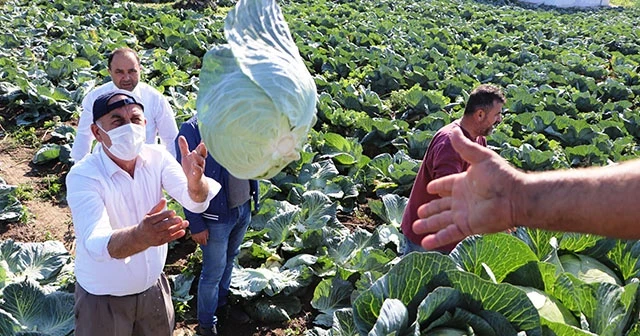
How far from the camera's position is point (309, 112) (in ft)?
6.44

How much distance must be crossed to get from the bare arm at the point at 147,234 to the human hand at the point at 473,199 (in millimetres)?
1042

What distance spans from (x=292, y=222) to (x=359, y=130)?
3.03 m

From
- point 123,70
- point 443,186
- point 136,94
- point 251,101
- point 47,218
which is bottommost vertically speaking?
point 47,218

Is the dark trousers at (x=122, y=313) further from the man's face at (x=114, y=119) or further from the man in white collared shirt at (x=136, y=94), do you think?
the man in white collared shirt at (x=136, y=94)

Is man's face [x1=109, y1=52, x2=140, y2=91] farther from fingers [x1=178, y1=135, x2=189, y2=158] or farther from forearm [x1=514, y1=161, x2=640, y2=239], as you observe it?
forearm [x1=514, y1=161, x2=640, y2=239]

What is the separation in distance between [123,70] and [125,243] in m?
2.24

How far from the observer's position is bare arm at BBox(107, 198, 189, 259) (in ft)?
7.79

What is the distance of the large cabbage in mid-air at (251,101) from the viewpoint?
185 cm

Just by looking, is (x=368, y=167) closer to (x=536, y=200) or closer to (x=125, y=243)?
(x=125, y=243)

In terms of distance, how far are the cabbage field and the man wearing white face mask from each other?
3.24ft

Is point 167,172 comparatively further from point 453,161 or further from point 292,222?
point 292,222

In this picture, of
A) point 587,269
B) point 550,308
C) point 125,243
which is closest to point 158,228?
point 125,243

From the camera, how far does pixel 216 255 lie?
12.3 feet

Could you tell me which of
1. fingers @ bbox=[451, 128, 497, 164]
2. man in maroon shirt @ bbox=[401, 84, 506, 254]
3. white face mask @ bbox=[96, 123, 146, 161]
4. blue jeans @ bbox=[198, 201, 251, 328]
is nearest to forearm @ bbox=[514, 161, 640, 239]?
fingers @ bbox=[451, 128, 497, 164]
